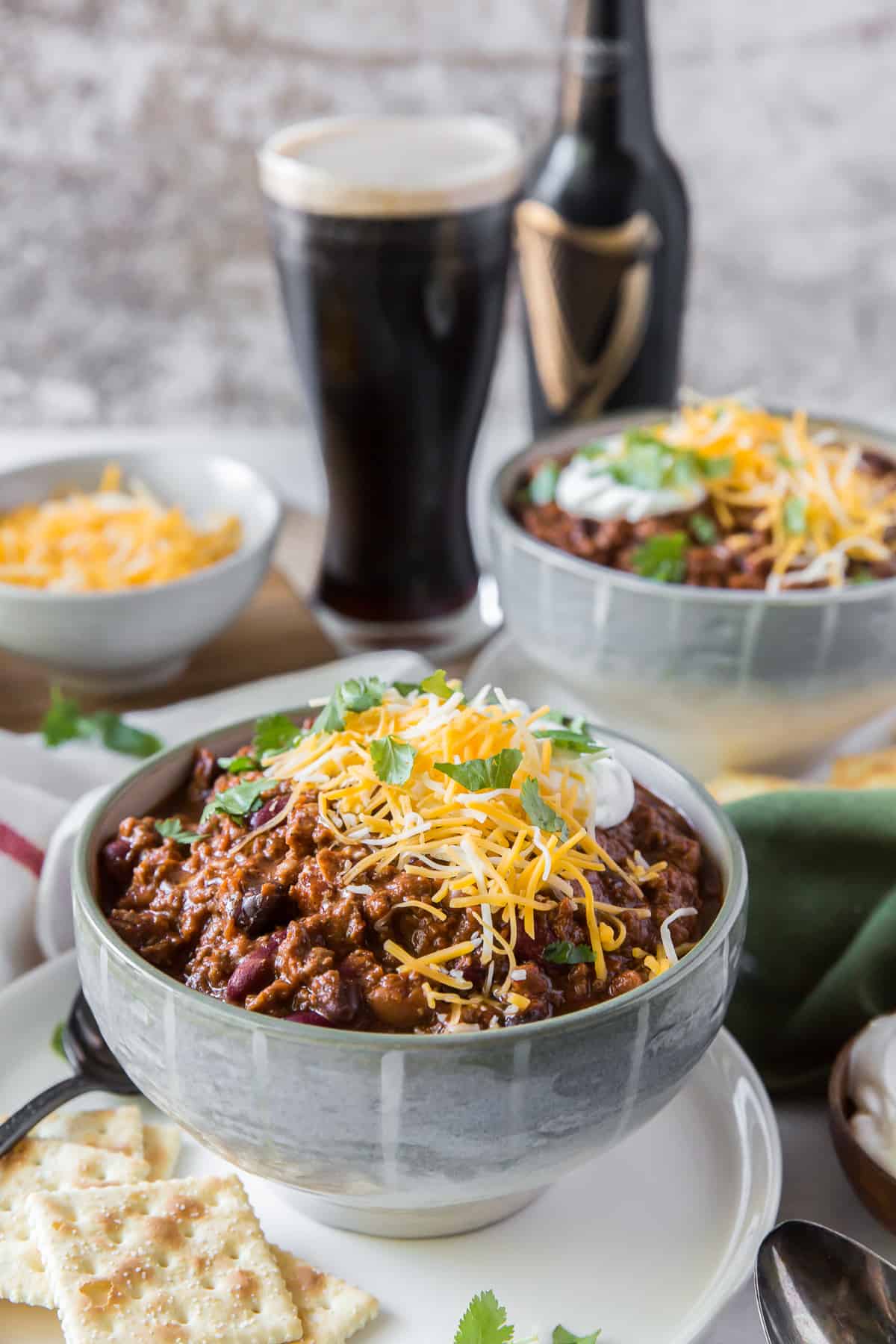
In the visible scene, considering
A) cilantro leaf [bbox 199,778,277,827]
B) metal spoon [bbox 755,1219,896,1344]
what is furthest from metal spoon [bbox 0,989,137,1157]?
metal spoon [bbox 755,1219,896,1344]

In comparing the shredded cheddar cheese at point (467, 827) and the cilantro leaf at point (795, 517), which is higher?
the shredded cheddar cheese at point (467, 827)

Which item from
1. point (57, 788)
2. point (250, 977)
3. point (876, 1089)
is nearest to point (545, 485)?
point (57, 788)

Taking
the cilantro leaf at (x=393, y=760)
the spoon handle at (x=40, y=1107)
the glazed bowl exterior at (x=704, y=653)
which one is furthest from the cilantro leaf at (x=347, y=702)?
the glazed bowl exterior at (x=704, y=653)

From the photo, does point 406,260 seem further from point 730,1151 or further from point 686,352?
point 686,352

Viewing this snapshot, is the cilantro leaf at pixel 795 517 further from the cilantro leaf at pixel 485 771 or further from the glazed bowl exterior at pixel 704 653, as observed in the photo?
the cilantro leaf at pixel 485 771

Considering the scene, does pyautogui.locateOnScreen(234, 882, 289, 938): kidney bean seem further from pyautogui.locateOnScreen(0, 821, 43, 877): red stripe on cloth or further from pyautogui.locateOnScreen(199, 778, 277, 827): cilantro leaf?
pyautogui.locateOnScreen(0, 821, 43, 877): red stripe on cloth
